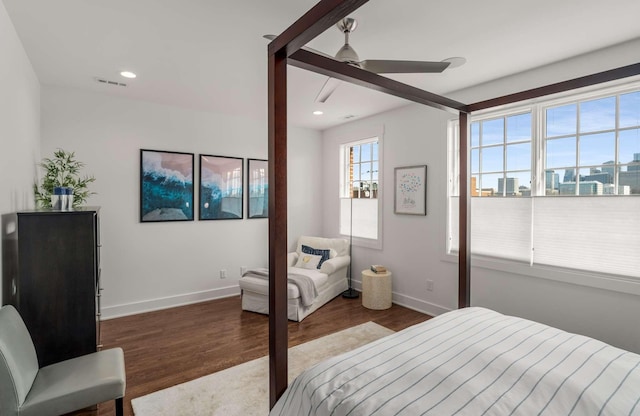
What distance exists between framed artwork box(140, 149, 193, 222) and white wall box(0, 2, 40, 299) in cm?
110

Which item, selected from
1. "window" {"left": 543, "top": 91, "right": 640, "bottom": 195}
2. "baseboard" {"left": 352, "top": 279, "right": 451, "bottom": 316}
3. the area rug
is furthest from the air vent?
"window" {"left": 543, "top": 91, "right": 640, "bottom": 195}

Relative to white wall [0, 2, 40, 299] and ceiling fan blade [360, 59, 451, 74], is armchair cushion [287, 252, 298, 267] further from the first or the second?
ceiling fan blade [360, 59, 451, 74]

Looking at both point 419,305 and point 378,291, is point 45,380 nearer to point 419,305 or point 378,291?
point 378,291

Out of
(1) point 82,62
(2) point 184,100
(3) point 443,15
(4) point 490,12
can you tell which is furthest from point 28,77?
(4) point 490,12

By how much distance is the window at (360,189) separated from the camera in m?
4.82

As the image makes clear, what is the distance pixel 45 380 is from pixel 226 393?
42.3 inches

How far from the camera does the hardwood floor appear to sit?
2641 millimetres

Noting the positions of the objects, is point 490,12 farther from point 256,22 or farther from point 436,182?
point 436,182

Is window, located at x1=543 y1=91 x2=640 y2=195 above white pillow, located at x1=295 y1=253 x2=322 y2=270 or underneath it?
above

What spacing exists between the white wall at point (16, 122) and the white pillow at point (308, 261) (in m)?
3.05

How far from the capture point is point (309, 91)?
3.62 m

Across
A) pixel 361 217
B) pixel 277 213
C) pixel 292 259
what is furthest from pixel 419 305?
pixel 277 213

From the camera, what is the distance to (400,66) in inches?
81.0

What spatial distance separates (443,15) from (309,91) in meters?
1.78
